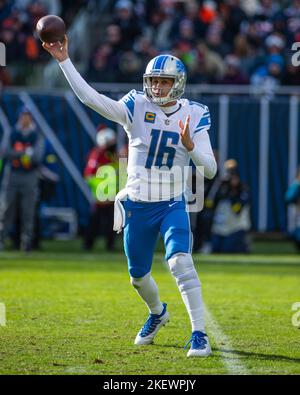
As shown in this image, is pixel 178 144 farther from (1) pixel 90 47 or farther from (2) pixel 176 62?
(1) pixel 90 47

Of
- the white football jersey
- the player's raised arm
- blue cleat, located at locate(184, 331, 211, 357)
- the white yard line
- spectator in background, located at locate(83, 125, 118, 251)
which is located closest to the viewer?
the white yard line

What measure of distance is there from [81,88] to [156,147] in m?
0.65

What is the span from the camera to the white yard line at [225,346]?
19.2 feet

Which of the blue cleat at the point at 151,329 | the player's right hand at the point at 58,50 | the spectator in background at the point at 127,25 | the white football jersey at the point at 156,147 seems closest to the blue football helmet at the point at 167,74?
the white football jersey at the point at 156,147

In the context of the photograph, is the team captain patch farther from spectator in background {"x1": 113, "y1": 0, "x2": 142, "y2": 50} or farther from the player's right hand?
spectator in background {"x1": 113, "y1": 0, "x2": 142, "y2": 50}

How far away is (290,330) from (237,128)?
9874 millimetres

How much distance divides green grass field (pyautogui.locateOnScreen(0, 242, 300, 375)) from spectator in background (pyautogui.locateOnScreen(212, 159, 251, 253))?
1689mm

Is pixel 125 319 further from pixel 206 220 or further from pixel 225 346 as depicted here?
pixel 206 220

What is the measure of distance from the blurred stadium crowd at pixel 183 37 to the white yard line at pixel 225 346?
942cm

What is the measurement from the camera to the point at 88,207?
663 inches

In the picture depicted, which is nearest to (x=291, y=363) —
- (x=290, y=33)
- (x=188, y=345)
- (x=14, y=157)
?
(x=188, y=345)

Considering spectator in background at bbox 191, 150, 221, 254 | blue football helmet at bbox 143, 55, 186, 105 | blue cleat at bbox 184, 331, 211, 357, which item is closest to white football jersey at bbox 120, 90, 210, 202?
blue football helmet at bbox 143, 55, 186, 105

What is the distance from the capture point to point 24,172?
1370 cm

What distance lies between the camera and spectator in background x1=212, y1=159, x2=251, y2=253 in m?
14.7
